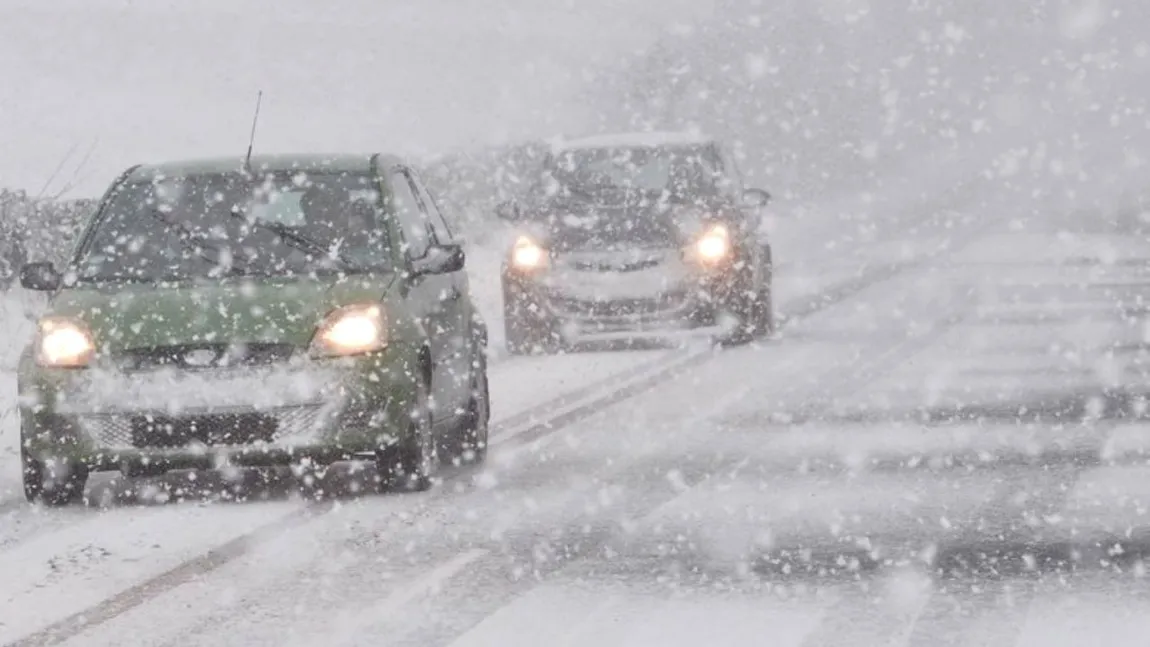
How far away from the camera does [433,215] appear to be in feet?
39.5

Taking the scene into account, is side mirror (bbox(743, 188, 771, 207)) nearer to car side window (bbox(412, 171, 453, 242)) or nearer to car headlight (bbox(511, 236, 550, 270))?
car headlight (bbox(511, 236, 550, 270))

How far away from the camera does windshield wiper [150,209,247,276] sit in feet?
34.9

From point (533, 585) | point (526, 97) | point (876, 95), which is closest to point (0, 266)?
point (533, 585)

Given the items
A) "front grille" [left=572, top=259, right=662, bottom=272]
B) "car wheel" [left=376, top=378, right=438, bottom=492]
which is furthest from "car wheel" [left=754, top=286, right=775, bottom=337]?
"car wheel" [left=376, top=378, right=438, bottom=492]

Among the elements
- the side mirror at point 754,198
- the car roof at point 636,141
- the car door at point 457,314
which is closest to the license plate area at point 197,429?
the car door at point 457,314

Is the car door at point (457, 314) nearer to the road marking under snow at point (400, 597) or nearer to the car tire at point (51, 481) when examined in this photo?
the car tire at point (51, 481)

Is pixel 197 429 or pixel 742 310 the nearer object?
pixel 197 429

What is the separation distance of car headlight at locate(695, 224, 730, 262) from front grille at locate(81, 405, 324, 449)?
8306 millimetres

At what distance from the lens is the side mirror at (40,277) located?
10.6 meters

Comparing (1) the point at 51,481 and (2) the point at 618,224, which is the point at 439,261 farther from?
(2) the point at 618,224

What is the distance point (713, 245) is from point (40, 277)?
8038 millimetres

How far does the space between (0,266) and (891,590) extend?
14.1 meters

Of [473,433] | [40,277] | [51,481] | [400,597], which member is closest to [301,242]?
[40,277]

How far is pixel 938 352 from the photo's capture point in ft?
56.4
